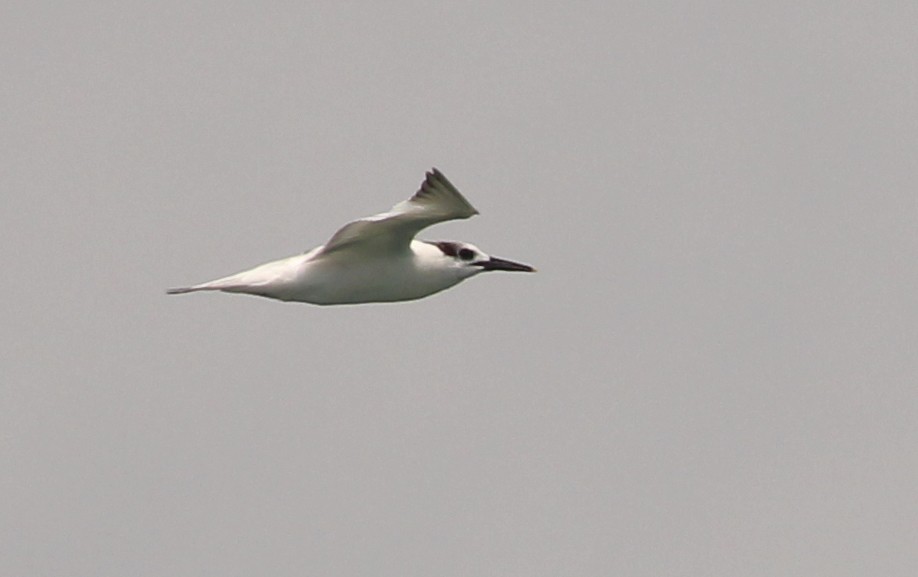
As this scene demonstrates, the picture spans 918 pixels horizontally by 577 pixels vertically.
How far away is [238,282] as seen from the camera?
75.2 ft

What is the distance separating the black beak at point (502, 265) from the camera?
2442cm

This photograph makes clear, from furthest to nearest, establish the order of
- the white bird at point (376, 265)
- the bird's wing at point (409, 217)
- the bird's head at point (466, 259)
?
the bird's head at point (466, 259), the white bird at point (376, 265), the bird's wing at point (409, 217)

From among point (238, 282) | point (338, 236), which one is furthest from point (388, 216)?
point (238, 282)

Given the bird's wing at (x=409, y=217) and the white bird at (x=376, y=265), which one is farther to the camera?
the white bird at (x=376, y=265)

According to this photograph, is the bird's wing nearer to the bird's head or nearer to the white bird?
the white bird

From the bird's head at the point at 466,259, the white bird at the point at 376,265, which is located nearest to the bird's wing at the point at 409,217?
the white bird at the point at 376,265

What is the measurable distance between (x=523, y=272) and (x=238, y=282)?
3.59m

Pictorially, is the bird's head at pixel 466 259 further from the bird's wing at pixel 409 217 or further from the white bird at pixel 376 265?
the bird's wing at pixel 409 217

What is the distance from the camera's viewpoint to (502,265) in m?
24.6

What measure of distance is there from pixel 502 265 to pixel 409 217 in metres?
3.05

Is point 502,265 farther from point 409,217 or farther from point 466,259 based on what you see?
point 409,217

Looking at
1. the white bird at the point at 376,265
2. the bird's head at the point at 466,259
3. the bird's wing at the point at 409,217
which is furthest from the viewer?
the bird's head at the point at 466,259

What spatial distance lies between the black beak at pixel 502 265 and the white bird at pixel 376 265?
0.98 ft

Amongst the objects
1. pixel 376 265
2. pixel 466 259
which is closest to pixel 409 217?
pixel 376 265
